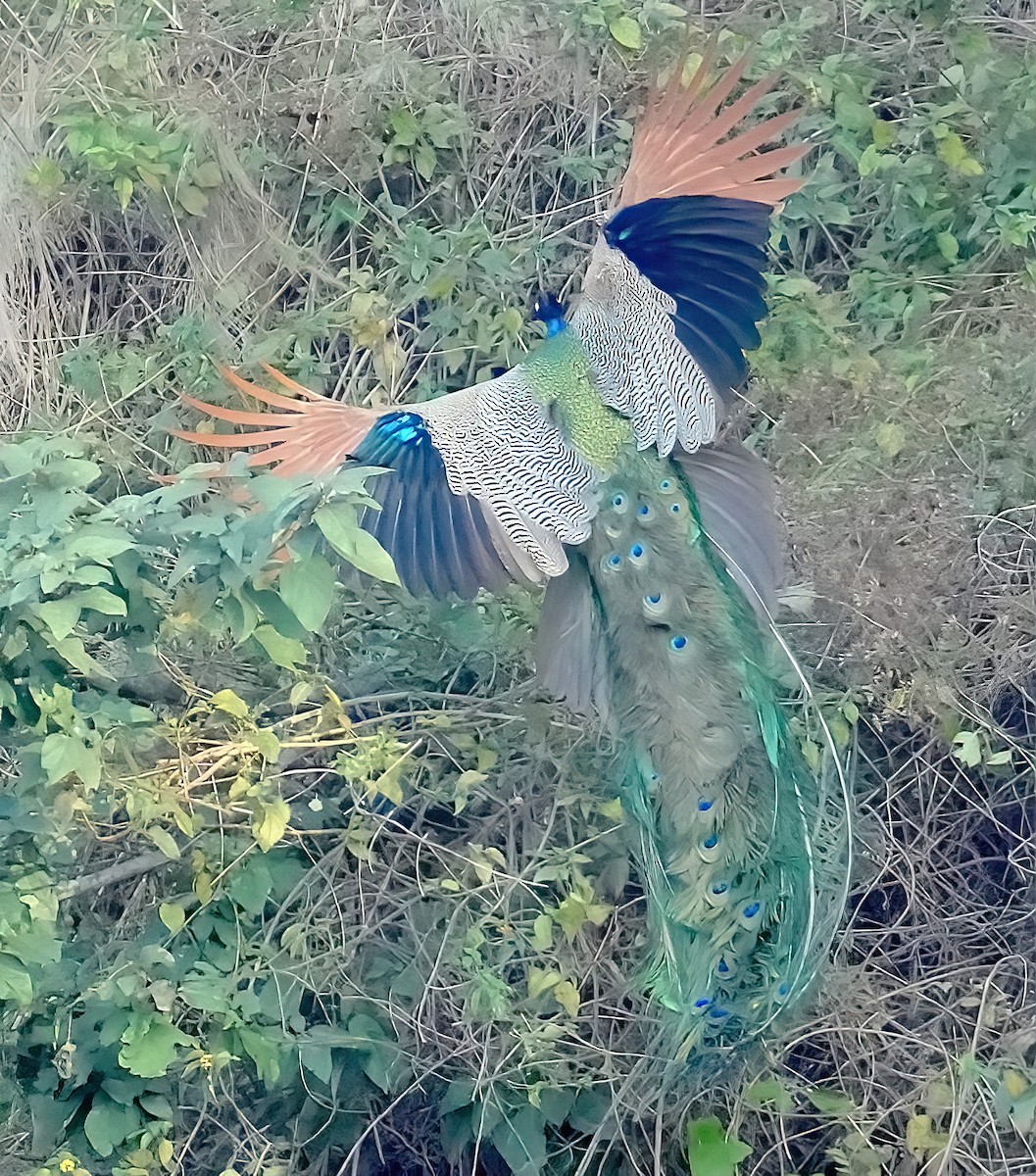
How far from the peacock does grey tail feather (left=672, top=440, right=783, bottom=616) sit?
11 mm

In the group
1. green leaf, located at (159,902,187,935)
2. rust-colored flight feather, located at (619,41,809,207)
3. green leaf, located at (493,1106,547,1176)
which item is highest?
rust-colored flight feather, located at (619,41,809,207)

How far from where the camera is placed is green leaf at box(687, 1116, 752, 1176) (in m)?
2.55

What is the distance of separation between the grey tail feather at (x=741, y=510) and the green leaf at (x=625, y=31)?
1.23 meters

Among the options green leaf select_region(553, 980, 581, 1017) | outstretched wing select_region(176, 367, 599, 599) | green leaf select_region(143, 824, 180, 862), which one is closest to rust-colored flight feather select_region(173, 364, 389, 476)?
outstretched wing select_region(176, 367, 599, 599)

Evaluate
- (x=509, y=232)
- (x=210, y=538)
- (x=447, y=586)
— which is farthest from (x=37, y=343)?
(x=210, y=538)

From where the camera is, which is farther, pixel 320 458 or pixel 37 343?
pixel 37 343

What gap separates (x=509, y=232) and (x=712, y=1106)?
217 centimetres

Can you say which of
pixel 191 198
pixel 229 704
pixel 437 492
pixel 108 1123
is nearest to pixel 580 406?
pixel 437 492

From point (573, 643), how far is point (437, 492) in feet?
1.29

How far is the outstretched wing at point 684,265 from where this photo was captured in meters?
2.34

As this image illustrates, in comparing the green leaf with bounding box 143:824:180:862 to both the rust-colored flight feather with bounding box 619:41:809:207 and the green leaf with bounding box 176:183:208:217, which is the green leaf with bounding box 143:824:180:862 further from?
the green leaf with bounding box 176:183:208:217

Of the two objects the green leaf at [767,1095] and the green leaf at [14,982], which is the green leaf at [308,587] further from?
the green leaf at [767,1095]

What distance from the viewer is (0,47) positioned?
3.50m

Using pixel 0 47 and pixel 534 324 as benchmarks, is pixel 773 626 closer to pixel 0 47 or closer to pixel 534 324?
pixel 534 324
